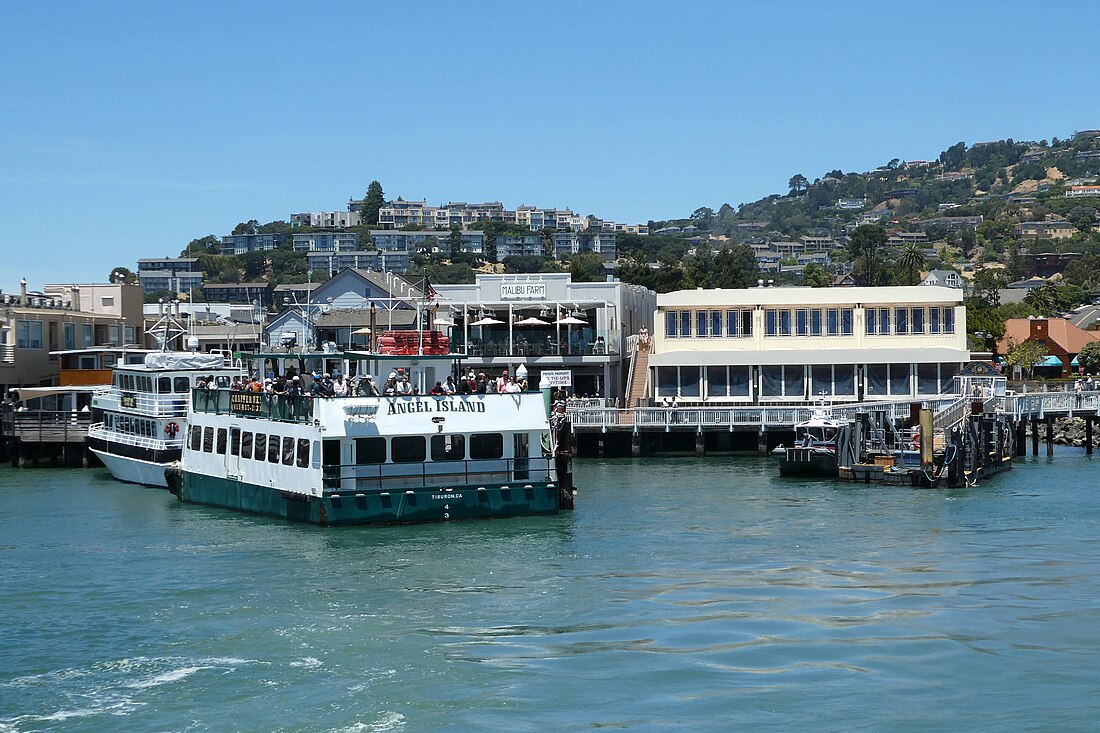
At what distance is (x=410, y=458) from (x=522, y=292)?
42.3 metres

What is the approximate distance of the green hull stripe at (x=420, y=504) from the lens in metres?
38.7

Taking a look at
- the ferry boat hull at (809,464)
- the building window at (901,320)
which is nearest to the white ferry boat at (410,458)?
the ferry boat hull at (809,464)

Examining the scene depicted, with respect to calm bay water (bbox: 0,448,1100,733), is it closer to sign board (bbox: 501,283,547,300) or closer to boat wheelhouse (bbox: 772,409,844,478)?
boat wheelhouse (bbox: 772,409,844,478)

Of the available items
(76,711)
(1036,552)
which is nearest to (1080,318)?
(1036,552)

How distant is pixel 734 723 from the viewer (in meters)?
20.7

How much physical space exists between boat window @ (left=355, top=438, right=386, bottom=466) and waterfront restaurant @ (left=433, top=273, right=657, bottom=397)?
37.7 metres

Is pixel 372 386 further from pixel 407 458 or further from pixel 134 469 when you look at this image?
pixel 134 469

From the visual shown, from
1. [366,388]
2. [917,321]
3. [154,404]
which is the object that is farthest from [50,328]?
[917,321]

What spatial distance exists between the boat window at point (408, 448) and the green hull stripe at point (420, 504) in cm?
116

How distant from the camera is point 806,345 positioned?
77938mm

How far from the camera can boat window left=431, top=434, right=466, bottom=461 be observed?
1567 inches

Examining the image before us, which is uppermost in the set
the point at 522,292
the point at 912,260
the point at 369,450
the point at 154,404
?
the point at 912,260

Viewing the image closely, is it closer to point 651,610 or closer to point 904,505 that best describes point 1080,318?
point 904,505

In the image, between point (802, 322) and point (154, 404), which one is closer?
point (154, 404)
